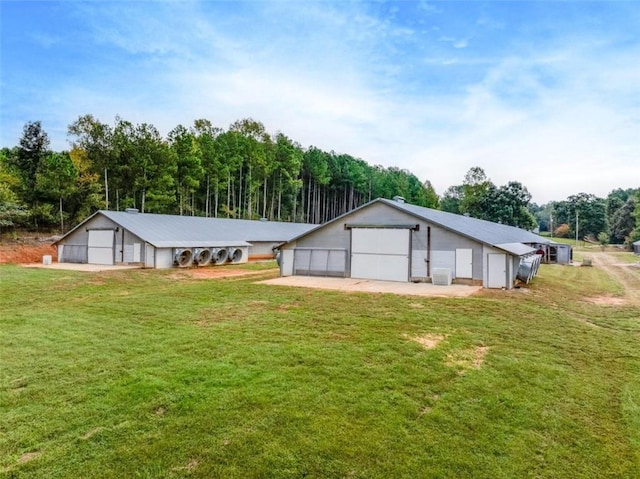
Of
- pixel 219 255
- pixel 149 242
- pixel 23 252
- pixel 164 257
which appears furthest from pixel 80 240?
pixel 219 255

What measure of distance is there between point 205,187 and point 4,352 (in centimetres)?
3906

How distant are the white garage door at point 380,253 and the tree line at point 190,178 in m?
24.3

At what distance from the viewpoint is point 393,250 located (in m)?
16.9

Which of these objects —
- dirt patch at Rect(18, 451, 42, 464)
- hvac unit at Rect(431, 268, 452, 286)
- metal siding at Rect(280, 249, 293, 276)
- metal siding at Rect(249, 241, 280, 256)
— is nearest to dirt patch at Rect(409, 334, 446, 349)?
dirt patch at Rect(18, 451, 42, 464)

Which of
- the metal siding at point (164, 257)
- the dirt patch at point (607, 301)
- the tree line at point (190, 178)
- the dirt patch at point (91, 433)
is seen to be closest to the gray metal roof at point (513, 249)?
the dirt patch at point (607, 301)

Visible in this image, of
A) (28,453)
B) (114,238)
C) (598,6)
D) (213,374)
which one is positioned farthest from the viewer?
(114,238)

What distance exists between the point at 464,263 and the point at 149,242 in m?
16.7

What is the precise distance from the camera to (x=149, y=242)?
2225 cm

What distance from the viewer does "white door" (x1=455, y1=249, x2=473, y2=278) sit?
1545cm

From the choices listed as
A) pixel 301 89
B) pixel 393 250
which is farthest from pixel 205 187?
pixel 393 250

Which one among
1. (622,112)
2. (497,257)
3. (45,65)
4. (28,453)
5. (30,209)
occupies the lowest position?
(28,453)

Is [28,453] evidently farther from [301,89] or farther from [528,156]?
[528,156]

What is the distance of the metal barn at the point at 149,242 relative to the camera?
75.0ft

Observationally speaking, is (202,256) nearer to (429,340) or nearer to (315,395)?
(429,340)
